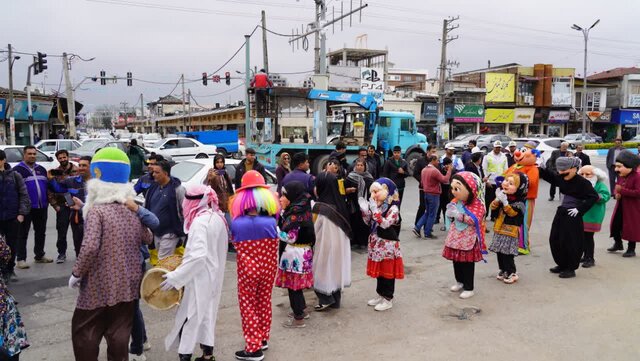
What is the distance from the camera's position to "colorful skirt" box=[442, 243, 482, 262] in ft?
17.4

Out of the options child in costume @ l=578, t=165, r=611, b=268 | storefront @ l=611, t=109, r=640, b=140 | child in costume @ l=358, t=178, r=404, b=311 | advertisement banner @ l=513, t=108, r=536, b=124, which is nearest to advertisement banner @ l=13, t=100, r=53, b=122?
child in costume @ l=358, t=178, r=404, b=311

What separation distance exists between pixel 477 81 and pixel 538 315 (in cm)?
4259

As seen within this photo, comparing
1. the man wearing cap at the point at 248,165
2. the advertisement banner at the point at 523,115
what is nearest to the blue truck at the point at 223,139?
the man wearing cap at the point at 248,165

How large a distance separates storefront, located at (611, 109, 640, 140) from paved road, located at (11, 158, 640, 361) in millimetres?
47464

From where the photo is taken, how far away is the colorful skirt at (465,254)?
17.4 ft

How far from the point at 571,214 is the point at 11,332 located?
6.09 m

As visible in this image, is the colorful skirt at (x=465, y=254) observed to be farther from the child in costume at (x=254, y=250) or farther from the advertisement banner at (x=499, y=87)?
the advertisement banner at (x=499, y=87)

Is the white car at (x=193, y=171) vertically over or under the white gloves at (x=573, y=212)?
over

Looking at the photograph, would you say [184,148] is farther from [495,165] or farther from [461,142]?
[461,142]

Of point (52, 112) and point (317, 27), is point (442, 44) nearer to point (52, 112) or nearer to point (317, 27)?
point (317, 27)

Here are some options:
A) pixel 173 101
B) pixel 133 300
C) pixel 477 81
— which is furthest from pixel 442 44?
pixel 173 101

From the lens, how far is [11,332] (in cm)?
311

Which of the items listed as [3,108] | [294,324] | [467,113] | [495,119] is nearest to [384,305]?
[294,324]

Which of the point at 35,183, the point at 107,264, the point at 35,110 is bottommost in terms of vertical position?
the point at 107,264
